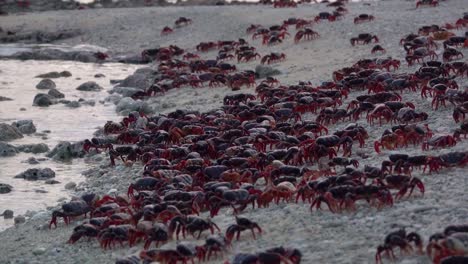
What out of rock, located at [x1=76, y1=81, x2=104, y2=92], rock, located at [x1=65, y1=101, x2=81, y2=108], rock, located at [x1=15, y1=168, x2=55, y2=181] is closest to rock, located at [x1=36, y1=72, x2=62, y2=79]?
rock, located at [x1=76, y1=81, x2=104, y2=92]

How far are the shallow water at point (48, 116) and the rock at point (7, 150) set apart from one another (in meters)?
0.12

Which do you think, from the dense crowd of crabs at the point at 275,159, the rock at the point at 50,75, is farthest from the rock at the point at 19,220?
the rock at the point at 50,75

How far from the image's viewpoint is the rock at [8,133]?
52.1ft

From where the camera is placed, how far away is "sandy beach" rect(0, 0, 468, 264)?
7.63m

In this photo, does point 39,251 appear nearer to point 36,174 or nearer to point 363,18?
point 36,174

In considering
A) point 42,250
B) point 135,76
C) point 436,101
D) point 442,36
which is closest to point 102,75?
point 135,76

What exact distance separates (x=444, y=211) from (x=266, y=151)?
13.3 feet

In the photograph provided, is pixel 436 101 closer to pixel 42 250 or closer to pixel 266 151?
pixel 266 151

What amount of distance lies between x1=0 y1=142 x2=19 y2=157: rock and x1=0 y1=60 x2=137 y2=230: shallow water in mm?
116

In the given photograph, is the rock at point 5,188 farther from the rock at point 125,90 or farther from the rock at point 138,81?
the rock at point 138,81

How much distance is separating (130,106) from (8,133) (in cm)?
324

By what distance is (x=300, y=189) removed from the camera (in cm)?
878

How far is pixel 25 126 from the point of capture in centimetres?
1669

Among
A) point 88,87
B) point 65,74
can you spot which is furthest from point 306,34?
point 65,74
